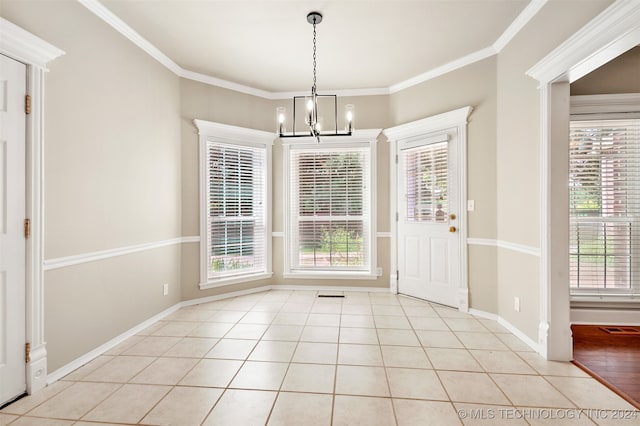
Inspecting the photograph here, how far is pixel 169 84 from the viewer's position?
12.0ft

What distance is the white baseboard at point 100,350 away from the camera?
2.26m

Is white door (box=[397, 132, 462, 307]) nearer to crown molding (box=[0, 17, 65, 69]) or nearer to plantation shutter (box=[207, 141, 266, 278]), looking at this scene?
plantation shutter (box=[207, 141, 266, 278])

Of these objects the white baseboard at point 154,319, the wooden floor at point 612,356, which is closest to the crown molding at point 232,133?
the white baseboard at point 154,319

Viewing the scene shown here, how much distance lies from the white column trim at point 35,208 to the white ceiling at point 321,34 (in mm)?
882

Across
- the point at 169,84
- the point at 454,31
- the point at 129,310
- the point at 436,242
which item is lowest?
the point at 129,310

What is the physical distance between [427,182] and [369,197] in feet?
2.79

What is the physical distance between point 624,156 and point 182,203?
4.99 metres

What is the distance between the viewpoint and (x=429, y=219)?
158 inches

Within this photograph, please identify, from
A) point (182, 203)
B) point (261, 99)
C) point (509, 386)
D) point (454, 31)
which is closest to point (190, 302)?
point (182, 203)

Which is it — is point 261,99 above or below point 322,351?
above

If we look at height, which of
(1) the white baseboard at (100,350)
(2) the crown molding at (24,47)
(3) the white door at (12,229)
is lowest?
(1) the white baseboard at (100,350)

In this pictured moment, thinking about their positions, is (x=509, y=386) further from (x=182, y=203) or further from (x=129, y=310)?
(x=182, y=203)

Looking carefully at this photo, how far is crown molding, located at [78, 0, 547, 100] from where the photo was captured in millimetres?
2664

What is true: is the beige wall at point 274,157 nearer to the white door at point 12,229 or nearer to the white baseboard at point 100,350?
the white baseboard at point 100,350
